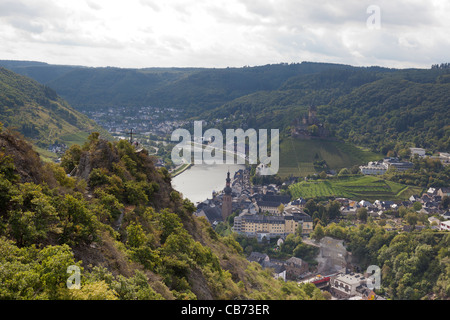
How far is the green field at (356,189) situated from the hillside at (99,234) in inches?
1237

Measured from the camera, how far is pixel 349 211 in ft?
122

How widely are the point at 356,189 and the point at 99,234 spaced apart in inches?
1664

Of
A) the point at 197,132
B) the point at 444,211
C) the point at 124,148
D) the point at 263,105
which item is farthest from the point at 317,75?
the point at 124,148

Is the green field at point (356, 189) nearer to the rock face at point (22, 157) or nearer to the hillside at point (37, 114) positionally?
the hillside at point (37, 114)

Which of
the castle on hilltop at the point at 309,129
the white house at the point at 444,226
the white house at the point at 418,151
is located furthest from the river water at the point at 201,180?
the white house at the point at 418,151

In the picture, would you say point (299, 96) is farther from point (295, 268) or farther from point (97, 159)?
point (97, 159)

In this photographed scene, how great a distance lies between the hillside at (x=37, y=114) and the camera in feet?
186

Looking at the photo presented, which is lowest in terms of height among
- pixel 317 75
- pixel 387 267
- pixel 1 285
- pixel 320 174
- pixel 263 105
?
pixel 387 267

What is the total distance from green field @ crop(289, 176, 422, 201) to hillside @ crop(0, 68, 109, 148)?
36623 millimetres

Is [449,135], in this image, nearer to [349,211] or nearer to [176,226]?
[349,211]

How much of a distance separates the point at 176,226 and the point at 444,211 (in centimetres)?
3638

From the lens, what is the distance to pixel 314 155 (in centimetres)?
6066
